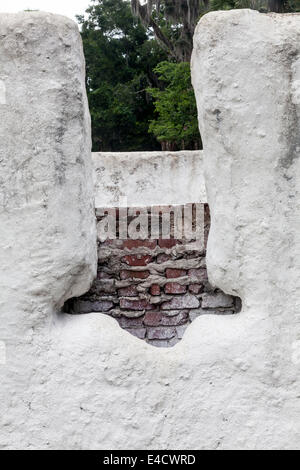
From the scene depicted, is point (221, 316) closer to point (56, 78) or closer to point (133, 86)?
point (56, 78)

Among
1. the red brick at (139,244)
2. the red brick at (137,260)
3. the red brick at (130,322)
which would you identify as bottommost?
the red brick at (130,322)

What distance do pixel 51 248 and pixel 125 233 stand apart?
1.70 feet

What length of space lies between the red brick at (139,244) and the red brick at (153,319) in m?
0.31

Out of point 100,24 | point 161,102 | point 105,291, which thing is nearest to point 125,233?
point 105,291

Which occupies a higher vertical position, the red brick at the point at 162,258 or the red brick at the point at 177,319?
the red brick at the point at 162,258

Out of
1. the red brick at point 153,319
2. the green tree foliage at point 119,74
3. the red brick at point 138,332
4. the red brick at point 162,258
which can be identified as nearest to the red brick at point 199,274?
the red brick at point 162,258

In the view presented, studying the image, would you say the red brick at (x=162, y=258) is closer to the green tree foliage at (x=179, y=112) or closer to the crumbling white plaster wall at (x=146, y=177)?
the crumbling white plaster wall at (x=146, y=177)

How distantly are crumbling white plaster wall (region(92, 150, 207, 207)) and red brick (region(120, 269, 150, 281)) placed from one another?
3.65 meters

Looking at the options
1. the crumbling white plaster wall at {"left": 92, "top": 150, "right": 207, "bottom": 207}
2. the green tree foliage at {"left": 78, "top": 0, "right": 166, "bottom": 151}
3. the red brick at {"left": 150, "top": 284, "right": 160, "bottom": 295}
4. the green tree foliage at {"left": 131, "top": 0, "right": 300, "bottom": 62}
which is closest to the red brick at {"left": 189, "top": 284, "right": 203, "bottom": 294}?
the red brick at {"left": 150, "top": 284, "right": 160, "bottom": 295}

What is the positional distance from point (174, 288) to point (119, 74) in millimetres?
16306

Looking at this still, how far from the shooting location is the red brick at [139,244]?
244 cm

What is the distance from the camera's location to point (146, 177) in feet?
20.2

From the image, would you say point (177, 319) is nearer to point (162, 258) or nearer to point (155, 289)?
point (155, 289)

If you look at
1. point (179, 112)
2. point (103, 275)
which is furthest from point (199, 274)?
point (179, 112)
